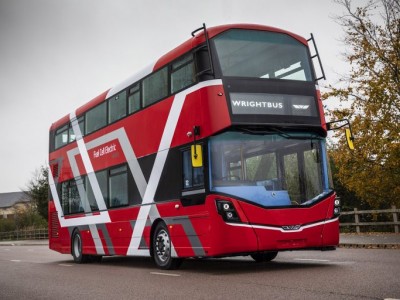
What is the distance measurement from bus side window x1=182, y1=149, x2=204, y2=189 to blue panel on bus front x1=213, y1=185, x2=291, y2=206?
484mm

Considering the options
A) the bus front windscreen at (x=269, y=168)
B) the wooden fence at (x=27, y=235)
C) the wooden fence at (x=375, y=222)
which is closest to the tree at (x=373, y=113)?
the wooden fence at (x=375, y=222)

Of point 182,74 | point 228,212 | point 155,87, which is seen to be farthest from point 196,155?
point 155,87

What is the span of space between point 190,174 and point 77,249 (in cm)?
743

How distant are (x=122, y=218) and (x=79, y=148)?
12.1 feet

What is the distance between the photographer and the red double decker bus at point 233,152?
10.1 metres

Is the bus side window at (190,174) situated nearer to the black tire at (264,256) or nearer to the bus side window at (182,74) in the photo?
the bus side window at (182,74)

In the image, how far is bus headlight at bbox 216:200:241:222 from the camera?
389 inches

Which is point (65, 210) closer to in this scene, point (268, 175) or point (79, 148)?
point (79, 148)

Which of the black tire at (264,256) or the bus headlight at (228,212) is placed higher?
the bus headlight at (228,212)

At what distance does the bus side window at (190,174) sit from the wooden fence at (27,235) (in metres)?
44.9

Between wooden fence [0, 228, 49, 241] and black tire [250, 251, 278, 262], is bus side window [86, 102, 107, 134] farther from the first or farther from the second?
wooden fence [0, 228, 49, 241]

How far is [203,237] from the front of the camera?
10289 millimetres

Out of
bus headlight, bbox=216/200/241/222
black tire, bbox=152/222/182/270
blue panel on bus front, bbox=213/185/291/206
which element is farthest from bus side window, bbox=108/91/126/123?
bus headlight, bbox=216/200/241/222

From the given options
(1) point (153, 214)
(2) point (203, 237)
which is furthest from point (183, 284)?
(1) point (153, 214)
